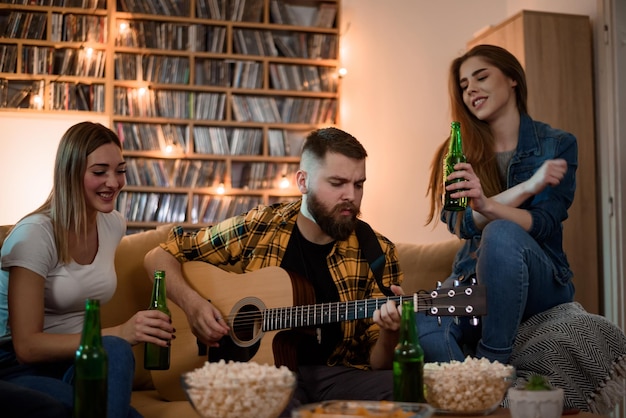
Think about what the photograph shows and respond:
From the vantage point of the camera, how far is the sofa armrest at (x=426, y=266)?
2824 mm

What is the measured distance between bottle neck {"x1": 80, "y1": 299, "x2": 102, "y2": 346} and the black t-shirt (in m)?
0.98

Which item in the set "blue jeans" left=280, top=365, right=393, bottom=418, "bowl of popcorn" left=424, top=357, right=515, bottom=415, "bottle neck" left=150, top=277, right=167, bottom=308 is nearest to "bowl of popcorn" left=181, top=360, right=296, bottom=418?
"bowl of popcorn" left=424, top=357, right=515, bottom=415

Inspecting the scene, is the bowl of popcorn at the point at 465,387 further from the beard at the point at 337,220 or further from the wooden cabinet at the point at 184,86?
the wooden cabinet at the point at 184,86

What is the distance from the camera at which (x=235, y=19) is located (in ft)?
19.7

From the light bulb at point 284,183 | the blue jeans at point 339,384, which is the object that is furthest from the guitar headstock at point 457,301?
the light bulb at point 284,183

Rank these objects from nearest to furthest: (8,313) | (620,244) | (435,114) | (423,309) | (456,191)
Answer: (423,309), (8,313), (456,191), (620,244), (435,114)

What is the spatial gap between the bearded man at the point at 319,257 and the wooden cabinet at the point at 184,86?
331cm

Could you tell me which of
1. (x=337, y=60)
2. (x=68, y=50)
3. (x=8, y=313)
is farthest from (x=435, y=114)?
(x=8, y=313)

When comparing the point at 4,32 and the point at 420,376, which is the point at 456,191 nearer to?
the point at 420,376

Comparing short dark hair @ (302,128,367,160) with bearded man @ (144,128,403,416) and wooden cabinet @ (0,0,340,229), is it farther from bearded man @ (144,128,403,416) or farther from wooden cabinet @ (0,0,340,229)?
wooden cabinet @ (0,0,340,229)

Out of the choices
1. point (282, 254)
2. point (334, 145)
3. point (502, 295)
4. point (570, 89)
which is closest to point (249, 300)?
point (282, 254)

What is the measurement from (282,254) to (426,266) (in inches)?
24.7

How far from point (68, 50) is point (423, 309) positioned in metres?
4.70

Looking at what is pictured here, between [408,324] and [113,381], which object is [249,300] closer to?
[113,381]
